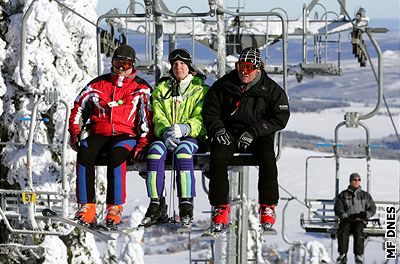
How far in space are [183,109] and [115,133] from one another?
609 millimetres

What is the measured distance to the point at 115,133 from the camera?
37.4ft

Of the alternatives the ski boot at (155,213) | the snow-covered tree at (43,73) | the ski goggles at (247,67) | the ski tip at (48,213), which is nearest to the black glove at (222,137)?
the ski goggles at (247,67)

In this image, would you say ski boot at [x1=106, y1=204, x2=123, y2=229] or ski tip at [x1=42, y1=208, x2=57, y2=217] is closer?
ski boot at [x1=106, y1=204, x2=123, y2=229]

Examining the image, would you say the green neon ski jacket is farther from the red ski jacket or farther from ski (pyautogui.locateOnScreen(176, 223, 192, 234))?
ski (pyautogui.locateOnScreen(176, 223, 192, 234))

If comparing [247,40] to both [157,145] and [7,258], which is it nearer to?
[7,258]

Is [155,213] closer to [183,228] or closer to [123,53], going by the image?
[183,228]

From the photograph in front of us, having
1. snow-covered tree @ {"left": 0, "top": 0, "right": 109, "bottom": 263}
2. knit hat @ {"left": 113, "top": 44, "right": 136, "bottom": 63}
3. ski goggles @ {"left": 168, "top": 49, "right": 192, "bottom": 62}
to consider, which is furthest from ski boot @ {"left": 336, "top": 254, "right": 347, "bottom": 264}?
snow-covered tree @ {"left": 0, "top": 0, "right": 109, "bottom": 263}

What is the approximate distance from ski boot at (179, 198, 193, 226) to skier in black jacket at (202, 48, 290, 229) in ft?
0.64

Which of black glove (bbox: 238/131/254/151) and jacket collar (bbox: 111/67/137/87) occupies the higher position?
jacket collar (bbox: 111/67/137/87)

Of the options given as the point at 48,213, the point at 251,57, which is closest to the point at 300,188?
the point at 48,213

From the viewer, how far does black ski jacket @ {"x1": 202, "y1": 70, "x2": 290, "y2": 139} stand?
1121cm

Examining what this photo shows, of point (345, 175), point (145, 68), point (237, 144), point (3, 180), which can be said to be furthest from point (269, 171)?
point (345, 175)

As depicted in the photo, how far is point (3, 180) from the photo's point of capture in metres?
23.2

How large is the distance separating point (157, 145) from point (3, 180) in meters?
12.4
